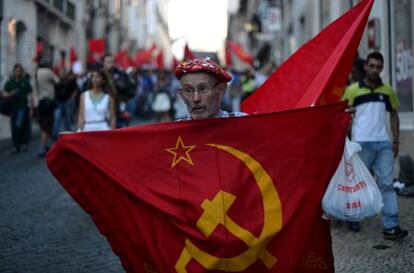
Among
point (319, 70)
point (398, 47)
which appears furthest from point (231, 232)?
point (398, 47)

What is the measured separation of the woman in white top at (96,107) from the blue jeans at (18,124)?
5.97m

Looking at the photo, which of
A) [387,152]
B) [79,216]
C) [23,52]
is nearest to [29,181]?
[79,216]

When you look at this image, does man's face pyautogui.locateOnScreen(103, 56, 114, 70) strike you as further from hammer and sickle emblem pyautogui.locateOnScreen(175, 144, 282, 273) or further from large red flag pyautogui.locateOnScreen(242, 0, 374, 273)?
hammer and sickle emblem pyautogui.locateOnScreen(175, 144, 282, 273)

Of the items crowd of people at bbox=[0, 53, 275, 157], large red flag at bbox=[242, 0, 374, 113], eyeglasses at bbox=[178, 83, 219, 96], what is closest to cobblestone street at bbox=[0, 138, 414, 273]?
crowd of people at bbox=[0, 53, 275, 157]

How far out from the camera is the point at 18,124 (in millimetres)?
13602

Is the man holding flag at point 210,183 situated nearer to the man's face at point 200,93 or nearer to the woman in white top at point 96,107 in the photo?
the man's face at point 200,93

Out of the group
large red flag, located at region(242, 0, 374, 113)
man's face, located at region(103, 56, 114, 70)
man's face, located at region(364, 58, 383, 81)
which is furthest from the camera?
man's face, located at region(103, 56, 114, 70)

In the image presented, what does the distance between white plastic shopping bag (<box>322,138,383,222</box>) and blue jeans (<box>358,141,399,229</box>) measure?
6.52 feet

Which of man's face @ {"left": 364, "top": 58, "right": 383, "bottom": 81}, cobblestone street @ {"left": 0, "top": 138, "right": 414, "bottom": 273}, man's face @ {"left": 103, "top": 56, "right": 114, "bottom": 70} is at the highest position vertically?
man's face @ {"left": 103, "top": 56, "right": 114, "bottom": 70}

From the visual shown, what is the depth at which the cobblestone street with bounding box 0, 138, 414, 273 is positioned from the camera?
5312mm

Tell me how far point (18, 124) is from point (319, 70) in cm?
1057

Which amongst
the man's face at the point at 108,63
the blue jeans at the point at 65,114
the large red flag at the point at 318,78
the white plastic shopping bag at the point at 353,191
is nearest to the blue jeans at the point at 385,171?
the white plastic shopping bag at the point at 353,191

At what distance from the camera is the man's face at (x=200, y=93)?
343cm

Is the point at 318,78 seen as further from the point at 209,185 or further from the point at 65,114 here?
the point at 65,114
